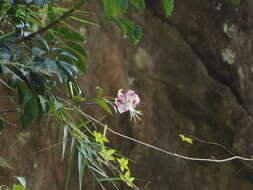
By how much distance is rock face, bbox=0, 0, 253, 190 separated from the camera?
5.95ft

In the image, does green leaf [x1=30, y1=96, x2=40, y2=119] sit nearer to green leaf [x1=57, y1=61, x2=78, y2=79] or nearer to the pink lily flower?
green leaf [x1=57, y1=61, x2=78, y2=79]

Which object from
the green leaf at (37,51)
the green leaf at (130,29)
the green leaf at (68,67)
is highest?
the green leaf at (130,29)

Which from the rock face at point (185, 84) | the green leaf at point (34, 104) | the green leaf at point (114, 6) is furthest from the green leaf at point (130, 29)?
the rock face at point (185, 84)

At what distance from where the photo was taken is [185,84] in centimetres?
196

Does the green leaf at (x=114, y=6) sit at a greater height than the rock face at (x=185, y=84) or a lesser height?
greater

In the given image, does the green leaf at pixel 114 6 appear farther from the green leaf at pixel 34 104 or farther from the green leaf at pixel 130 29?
the green leaf at pixel 34 104

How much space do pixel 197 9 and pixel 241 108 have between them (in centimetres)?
47

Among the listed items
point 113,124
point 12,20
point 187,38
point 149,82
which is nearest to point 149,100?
point 149,82

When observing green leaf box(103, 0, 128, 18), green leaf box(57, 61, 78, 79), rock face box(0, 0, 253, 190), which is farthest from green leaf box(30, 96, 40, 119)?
rock face box(0, 0, 253, 190)

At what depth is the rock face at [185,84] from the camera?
5.95ft

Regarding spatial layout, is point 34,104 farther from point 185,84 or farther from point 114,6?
point 185,84

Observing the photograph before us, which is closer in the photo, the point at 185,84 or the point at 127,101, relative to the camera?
the point at 127,101

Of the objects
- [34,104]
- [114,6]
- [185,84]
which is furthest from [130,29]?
[185,84]

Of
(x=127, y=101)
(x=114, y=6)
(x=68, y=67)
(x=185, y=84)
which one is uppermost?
(x=114, y=6)
